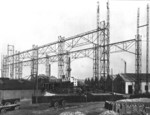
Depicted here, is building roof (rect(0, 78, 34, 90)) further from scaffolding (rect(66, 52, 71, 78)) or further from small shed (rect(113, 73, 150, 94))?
small shed (rect(113, 73, 150, 94))

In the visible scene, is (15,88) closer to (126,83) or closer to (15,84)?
(15,84)

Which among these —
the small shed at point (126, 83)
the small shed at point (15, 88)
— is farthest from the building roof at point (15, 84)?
the small shed at point (126, 83)

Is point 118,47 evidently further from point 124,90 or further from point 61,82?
point 124,90

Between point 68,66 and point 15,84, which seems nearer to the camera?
point 15,84

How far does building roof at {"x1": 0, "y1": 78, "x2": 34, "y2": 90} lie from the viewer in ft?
123

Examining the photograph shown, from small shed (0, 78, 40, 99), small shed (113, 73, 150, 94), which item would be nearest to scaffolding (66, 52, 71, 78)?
small shed (0, 78, 40, 99)

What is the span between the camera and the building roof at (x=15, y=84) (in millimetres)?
37500

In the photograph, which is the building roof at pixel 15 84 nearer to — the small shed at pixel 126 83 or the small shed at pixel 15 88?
the small shed at pixel 15 88

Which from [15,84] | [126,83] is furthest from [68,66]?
[126,83]

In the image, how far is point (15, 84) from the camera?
128 ft

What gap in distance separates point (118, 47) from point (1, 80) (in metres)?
18.8

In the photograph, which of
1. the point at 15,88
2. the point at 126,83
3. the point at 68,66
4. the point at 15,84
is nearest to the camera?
the point at 15,88

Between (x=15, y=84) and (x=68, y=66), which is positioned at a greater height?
(x=68, y=66)

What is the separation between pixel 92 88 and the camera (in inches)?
1702
